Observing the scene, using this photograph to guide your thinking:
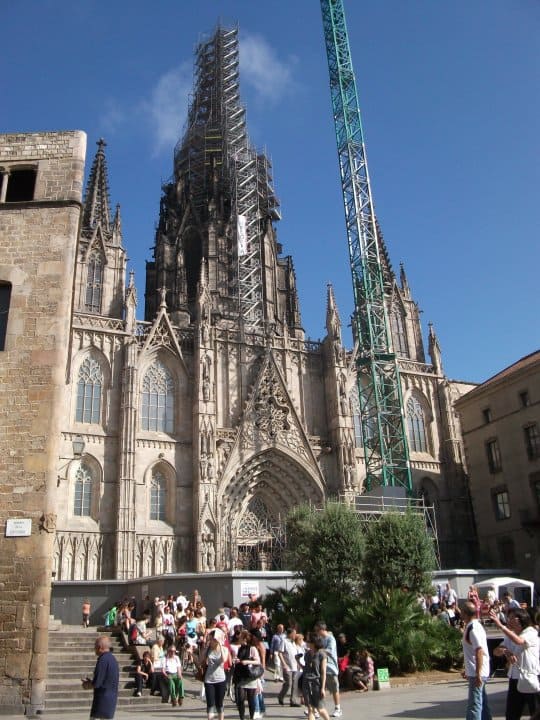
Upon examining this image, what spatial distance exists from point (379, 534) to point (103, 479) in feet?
48.5

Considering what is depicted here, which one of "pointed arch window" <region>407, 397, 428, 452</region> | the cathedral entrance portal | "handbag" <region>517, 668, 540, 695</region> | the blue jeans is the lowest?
the blue jeans

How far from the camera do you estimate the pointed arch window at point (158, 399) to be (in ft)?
114

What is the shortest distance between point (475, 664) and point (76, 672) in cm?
1134

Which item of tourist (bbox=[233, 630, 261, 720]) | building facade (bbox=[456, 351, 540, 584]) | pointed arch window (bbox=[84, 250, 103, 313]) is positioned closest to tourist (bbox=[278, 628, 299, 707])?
tourist (bbox=[233, 630, 261, 720])

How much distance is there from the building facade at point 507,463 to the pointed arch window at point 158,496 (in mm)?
16887

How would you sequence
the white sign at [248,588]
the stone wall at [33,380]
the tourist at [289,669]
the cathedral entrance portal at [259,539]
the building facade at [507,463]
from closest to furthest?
the stone wall at [33,380] < the tourist at [289,669] < the white sign at [248,588] < the building facade at [507,463] < the cathedral entrance portal at [259,539]

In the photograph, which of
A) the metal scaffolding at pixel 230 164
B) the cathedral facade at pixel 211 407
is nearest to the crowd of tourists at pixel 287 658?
the cathedral facade at pixel 211 407

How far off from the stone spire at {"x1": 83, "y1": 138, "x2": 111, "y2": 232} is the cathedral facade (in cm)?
12

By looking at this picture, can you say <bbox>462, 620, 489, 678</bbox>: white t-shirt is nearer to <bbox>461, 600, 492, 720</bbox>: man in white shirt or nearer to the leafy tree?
<bbox>461, 600, 492, 720</bbox>: man in white shirt

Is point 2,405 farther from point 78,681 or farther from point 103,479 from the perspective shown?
point 103,479

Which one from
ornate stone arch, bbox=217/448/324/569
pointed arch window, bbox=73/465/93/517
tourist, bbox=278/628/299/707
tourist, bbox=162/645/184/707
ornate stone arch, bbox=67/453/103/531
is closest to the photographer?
tourist, bbox=278/628/299/707

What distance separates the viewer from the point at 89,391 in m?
33.6

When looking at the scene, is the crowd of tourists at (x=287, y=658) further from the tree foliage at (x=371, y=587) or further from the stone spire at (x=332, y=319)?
the stone spire at (x=332, y=319)

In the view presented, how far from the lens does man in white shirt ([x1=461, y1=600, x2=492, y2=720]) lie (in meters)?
7.48
